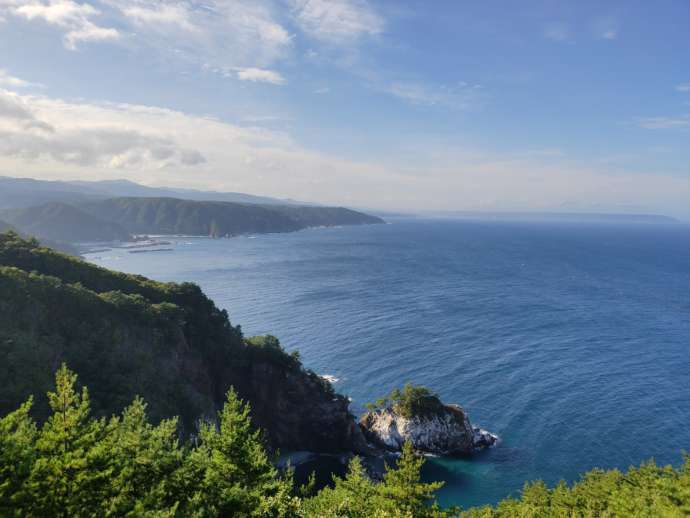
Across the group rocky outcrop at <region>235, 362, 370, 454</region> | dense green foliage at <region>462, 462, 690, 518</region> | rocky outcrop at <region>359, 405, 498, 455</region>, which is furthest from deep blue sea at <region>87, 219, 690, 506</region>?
dense green foliage at <region>462, 462, 690, 518</region>

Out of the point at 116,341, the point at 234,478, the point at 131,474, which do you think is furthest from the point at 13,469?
the point at 116,341

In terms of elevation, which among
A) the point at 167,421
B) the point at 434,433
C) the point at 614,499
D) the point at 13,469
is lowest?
the point at 434,433

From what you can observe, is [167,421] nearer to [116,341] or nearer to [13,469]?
[13,469]

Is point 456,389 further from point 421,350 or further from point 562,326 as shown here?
point 562,326

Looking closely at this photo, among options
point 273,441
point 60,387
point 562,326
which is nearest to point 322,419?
point 273,441

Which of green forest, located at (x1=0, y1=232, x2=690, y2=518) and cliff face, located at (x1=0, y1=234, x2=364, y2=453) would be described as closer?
green forest, located at (x1=0, y1=232, x2=690, y2=518)

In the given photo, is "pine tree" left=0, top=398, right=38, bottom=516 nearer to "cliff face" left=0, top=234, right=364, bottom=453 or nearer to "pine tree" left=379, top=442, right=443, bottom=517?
"pine tree" left=379, top=442, right=443, bottom=517

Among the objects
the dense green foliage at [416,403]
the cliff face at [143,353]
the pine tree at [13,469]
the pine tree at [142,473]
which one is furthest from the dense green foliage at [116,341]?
the pine tree at [13,469]
